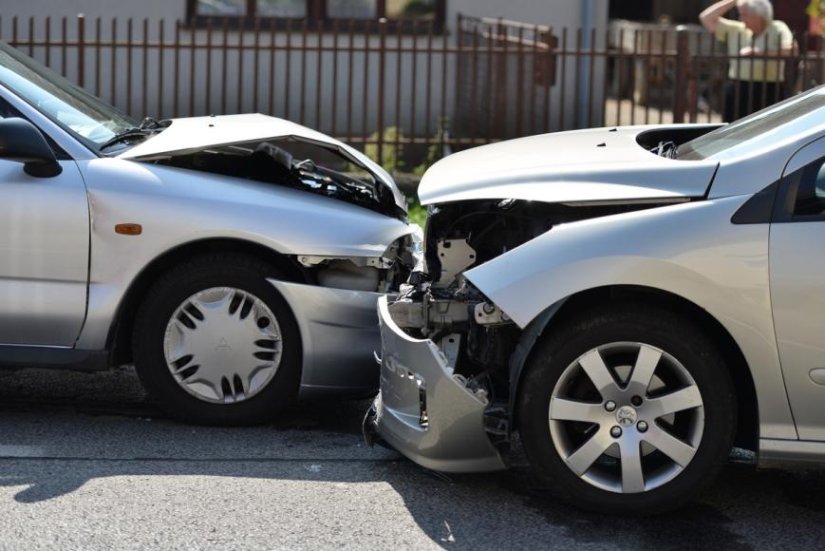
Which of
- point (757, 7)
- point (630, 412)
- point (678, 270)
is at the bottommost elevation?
point (630, 412)

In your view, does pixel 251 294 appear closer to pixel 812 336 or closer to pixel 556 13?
pixel 812 336

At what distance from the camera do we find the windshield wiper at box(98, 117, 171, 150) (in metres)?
6.14

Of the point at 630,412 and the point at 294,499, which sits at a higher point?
the point at 630,412

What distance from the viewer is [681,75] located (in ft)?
38.4

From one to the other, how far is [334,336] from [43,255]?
127 cm

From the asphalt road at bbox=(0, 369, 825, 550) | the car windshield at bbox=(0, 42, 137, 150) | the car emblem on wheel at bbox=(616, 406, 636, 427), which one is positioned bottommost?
the asphalt road at bbox=(0, 369, 825, 550)

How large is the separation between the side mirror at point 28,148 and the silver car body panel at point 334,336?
3.51 feet

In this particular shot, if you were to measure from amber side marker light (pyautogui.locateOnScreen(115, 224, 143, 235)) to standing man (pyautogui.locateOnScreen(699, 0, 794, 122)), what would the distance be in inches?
273

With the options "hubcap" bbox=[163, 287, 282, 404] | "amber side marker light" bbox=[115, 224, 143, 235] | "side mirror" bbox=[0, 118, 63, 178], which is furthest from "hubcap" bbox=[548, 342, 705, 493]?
"side mirror" bbox=[0, 118, 63, 178]

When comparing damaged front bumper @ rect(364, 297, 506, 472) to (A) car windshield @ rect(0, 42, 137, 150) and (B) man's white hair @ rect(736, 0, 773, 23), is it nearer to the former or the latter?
(A) car windshield @ rect(0, 42, 137, 150)

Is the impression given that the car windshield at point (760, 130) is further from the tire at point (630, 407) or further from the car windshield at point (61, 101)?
the car windshield at point (61, 101)

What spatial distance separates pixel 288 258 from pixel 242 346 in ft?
1.39

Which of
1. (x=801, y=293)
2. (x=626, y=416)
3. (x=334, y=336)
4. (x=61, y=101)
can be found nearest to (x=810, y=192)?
(x=801, y=293)

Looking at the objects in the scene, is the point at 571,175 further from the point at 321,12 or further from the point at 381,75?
the point at 321,12
